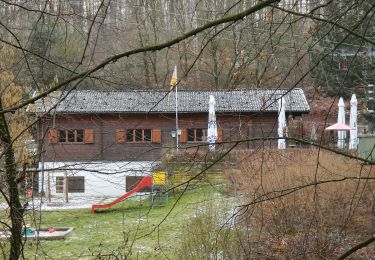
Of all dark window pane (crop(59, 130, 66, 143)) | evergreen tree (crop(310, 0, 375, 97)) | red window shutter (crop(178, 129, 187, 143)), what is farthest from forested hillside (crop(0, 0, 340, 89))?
red window shutter (crop(178, 129, 187, 143))

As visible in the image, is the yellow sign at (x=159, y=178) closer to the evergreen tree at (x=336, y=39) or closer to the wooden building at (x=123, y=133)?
the wooden building at (x=123, y=133)

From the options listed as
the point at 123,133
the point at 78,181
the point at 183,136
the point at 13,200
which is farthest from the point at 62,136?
the point at 183,136

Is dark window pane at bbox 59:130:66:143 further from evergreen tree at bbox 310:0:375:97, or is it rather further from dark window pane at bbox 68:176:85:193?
evergreen tree at bbox 310:0:375:97

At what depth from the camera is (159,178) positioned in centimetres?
288

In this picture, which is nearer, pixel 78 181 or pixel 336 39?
pixel 336 39

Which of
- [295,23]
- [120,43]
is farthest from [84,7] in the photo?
[295,23]

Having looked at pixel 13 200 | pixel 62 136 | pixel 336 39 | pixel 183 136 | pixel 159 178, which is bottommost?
pixel 183 136

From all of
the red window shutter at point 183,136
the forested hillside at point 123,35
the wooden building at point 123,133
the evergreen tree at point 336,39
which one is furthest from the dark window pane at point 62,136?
the red window shutter at point 183,136

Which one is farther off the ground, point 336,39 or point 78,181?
point 336,39

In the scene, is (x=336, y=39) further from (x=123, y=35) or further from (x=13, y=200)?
(x=13, y=200)

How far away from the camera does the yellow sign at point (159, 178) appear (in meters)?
2.84

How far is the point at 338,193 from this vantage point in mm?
8828

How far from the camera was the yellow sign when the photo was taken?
9.31ft

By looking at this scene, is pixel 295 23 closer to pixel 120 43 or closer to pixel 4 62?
pixel 120 43
